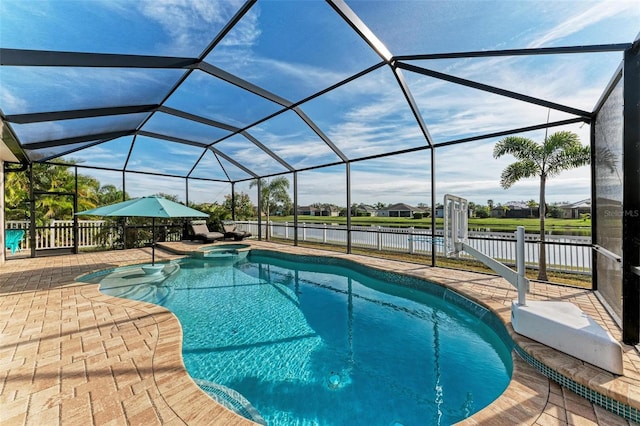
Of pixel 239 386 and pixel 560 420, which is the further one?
pixel 239 386

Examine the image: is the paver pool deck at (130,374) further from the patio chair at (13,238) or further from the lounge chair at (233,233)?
the lounge chair at (233,233)

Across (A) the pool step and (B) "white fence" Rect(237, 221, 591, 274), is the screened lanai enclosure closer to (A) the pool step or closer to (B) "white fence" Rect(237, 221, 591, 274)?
(B) "white fence" Rect(237, 221, 591, 274)

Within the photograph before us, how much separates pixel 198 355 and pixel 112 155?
31.8 feet

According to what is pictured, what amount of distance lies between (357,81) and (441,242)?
4.85 meters

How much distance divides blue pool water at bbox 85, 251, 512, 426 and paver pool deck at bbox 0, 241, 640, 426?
54 cm

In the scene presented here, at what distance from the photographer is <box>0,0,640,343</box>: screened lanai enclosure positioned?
3.12 metres

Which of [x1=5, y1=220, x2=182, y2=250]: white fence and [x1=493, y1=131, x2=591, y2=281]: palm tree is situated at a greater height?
[x1=493, y1=131, x2=591, y2=281]: palm tree

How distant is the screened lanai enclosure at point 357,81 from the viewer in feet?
10.2

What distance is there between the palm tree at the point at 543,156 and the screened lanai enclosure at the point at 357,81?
27 cm

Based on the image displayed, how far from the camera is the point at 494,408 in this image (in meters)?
2.18

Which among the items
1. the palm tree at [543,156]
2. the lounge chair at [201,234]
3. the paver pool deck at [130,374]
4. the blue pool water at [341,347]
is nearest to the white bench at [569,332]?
the paver pool deck at [130,374]

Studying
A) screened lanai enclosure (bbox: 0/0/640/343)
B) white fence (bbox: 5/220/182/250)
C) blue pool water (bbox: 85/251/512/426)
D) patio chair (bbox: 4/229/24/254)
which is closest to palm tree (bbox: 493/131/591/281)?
screened lanai enclosure (bbox: 0/0/640/343)

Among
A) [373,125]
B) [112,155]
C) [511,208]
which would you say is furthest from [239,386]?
[511,208]

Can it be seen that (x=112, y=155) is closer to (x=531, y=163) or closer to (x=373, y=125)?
(x=373, y=125)
